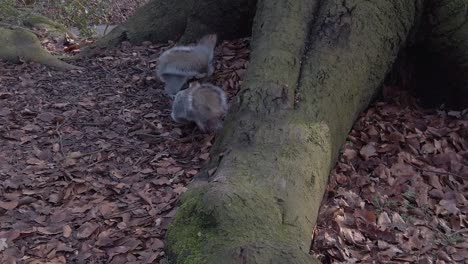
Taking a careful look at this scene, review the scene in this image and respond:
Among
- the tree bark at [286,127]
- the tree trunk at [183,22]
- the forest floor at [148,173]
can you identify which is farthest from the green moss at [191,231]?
the tree trunk at [183,22]

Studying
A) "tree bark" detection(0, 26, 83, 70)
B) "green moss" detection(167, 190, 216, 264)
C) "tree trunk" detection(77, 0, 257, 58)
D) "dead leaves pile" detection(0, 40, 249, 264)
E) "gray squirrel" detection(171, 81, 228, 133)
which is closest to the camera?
"green moss" detection(167, 190, 216, 264)

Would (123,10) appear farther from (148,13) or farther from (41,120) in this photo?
(41,120)

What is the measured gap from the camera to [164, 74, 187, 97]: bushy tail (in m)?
4.62

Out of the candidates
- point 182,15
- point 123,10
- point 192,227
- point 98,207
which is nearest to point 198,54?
point 182,15

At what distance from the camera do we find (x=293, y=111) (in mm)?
3430

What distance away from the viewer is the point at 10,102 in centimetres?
474

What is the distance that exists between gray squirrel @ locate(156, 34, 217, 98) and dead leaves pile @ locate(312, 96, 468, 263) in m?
1.25

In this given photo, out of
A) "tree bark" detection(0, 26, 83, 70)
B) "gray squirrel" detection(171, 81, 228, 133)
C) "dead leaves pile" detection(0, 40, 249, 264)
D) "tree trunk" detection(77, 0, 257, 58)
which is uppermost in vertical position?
"tree trunk" detection(77, 0, 257, 58)

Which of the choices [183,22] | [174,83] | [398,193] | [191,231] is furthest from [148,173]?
[183,22]

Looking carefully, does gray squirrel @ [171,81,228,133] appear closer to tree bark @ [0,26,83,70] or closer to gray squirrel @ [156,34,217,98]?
gray squirrel @ [156,34,217,98]

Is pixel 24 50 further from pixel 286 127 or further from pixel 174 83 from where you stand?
pixel 286 127

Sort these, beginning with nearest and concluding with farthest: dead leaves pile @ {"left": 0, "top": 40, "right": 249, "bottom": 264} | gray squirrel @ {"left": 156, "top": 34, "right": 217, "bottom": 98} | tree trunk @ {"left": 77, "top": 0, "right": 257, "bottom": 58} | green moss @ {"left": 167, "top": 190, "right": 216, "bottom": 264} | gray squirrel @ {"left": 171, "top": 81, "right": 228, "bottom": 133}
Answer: green moss @ {"left": 167, "top": 190, "right": 216, "bottom": 264}
dead leaves pile @ {"left": 0, "top": 40, "right": 249, "bottom": 264}
gray squirrel @ {"left": 171, "top": 81, "right": 228, "bottom": 133}
gray squirrel @ {"left": 156, "top": 34, "right": 217, "bottom": 98}
tree trunk @ {"left": 77, "top": 0, "right": 257, "bottom": 58}

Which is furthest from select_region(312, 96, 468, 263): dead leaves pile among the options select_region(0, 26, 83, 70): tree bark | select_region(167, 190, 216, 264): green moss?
select_region(0, 26, 83, 70): tree bark

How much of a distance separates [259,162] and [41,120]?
2.10 meters
